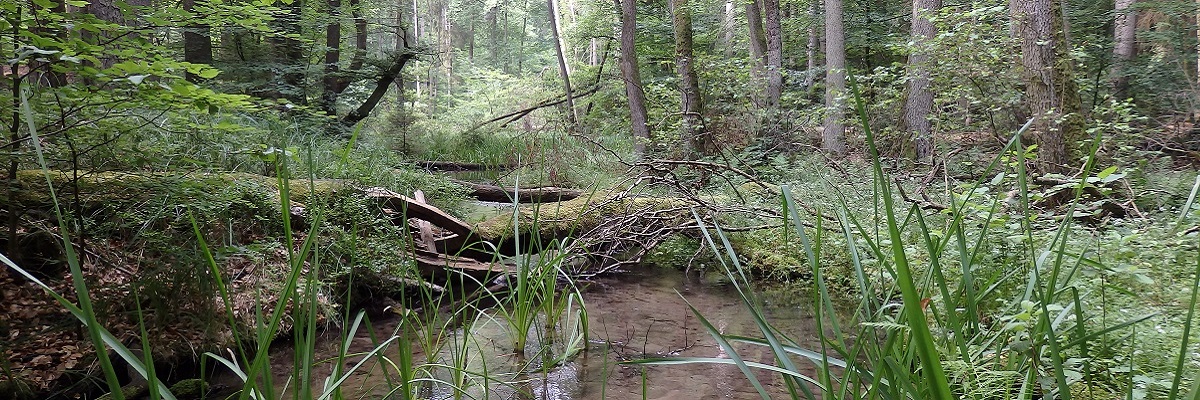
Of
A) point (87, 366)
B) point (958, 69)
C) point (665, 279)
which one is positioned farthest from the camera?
point (958, 69)

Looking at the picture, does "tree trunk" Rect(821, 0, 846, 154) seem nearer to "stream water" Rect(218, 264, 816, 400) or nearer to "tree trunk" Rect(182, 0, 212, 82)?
"stream water" Rect(218, 264, 816, 400)

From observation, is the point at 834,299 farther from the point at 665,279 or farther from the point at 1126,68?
the point at 1126,68

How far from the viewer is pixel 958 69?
7.29m

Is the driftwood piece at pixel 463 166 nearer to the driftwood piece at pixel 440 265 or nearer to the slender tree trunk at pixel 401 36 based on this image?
the slender tree trunk at pixel 401 36

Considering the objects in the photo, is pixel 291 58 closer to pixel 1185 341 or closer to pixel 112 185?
pixel 112 185

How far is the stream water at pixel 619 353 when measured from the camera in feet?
9.75

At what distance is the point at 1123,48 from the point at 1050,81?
303 inches

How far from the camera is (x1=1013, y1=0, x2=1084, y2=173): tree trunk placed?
5.61m

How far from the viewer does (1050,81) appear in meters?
5.70

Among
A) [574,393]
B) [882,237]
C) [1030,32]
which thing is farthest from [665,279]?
[1030,32]

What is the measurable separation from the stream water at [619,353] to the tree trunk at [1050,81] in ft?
9.35

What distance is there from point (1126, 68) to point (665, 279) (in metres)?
9.73

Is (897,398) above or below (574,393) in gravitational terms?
above

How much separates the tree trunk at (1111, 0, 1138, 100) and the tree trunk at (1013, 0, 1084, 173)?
6178mm
